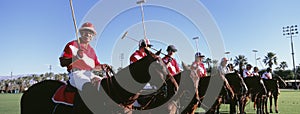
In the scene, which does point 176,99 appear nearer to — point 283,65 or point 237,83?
point 237,83

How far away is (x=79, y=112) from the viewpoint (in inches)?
185

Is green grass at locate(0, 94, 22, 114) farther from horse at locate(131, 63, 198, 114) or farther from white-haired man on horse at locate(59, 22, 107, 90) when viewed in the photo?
white-haired man on horse at locate(59, 22, 107, 90)

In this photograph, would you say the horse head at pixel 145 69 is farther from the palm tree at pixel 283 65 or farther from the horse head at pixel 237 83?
the palm tree at pixel 283 65

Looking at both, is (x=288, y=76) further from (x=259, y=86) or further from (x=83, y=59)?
(x=83, y=59)

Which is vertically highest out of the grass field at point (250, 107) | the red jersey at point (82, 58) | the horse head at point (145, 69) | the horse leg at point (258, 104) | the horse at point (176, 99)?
the red jersey at point (82, 58)

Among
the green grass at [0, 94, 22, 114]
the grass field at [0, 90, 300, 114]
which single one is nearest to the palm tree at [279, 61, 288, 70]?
the grass field at [0, 90, 300, 114]

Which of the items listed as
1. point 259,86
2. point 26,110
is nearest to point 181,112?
point 26,110

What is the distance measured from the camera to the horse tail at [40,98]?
5.88 m

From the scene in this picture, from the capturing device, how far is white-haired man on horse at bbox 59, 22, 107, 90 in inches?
197

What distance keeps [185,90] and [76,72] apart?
9.37 feet

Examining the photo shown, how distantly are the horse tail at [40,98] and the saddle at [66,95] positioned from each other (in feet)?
1.24

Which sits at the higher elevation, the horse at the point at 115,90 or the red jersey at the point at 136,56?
the red jersey at the point at 136,56

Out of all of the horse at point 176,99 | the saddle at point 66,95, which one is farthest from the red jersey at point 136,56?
the saddle at point 66,95

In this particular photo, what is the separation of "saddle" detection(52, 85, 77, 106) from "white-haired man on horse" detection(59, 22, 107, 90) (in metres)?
0.12
